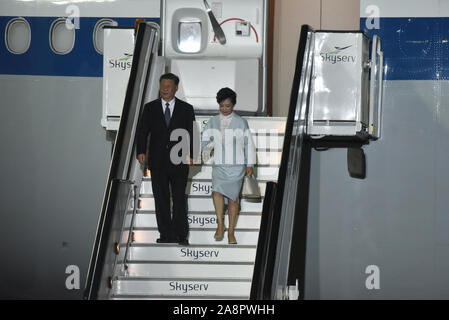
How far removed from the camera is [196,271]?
793 centimetres

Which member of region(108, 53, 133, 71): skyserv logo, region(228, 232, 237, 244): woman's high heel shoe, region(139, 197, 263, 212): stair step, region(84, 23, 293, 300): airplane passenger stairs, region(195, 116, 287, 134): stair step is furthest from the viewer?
region(108, 53, 133, 71): skyserv logo

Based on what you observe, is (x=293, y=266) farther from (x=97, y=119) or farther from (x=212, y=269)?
(x=97, y=119)

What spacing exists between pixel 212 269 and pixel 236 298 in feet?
1.34

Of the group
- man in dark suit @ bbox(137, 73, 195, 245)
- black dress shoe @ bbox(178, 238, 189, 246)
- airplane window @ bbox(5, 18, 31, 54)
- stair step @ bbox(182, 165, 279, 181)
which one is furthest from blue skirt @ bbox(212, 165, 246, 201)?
airplane window @ bbox(5, 18, 31, 54)

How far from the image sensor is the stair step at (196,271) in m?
7.92

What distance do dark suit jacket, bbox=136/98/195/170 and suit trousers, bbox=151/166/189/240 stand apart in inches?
4.9

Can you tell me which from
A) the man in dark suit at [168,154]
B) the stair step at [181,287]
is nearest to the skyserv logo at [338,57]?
the man in dark suit at [168,154]

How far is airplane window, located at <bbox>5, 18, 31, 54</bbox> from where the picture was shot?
390 inches

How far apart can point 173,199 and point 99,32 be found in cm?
284

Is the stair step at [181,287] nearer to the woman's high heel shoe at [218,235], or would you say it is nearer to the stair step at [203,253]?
the stair step at [203,253]

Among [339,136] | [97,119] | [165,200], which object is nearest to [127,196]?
[165,200]

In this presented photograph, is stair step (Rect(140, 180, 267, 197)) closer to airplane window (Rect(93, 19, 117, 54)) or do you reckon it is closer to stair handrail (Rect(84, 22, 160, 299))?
stair handrail (Rect(84, 22, 160, 299))

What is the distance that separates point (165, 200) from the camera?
7.95 m

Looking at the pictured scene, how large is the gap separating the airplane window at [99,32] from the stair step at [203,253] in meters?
2.91
